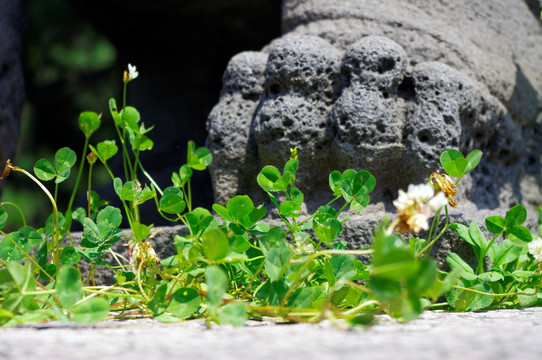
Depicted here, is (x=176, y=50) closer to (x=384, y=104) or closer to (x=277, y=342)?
(x=384, y=104)

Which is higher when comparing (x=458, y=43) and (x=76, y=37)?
(x=458, y=43)

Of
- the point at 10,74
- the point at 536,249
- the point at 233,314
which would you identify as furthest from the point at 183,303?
the point at 10,74

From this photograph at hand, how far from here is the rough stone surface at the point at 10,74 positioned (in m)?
2.29

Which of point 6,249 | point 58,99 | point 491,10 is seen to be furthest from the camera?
point 58,99

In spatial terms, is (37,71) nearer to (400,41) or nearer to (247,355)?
(400,41)

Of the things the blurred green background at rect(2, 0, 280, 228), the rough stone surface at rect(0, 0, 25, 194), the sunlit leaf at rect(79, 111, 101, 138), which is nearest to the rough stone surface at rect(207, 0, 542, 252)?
the sunlit leaf at rect(79, 111, 101, 138)

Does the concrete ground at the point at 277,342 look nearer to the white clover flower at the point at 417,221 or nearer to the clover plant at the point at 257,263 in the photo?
the clover plant at the point at 257,263

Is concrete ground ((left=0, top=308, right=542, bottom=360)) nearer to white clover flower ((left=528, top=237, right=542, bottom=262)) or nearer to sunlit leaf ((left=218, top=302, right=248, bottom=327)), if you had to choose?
sunlit leaf ((left=218, top=302, right=248, bottom=327))

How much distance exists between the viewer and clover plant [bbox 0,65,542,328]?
84 centimetres

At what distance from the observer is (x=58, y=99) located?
6.10m

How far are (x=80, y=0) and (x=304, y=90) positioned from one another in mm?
1665

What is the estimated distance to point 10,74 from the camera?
2363 millimetres

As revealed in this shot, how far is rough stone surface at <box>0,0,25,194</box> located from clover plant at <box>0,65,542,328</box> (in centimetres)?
121

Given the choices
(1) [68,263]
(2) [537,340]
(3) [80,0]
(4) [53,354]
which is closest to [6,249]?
(1) [68,263]
